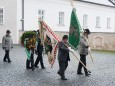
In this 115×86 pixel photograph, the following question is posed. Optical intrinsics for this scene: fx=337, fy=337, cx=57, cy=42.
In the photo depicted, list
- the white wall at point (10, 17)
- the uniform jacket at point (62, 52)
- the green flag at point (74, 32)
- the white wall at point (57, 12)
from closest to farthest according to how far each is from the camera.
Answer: the uniform jacket at point (62, 52)
the green flag at point (74, 32)
the white wall at point (10, 17)
the white wall at point (57, 12)

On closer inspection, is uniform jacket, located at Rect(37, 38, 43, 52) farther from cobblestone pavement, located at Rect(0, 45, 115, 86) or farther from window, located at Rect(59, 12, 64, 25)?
window, located at Rect(59, 12, 64, 25)

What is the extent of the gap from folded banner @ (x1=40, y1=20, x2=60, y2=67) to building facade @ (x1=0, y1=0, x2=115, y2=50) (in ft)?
48.2

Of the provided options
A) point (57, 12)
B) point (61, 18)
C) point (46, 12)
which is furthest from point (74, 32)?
point (61, 18)

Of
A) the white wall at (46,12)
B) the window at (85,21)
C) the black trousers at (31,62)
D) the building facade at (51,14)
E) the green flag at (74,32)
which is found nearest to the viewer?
the green flag at (74,32)

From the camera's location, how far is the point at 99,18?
147 feet

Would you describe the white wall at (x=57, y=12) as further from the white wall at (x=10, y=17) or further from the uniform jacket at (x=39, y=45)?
the uniform jacket at (x=39, y=45)

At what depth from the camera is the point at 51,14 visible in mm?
35062

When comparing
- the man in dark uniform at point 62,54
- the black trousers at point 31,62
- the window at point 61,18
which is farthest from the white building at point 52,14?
the man in dark uniform at point 62,54

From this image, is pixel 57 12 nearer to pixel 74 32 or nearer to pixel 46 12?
pixel 46 12

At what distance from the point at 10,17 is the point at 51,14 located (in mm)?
5461

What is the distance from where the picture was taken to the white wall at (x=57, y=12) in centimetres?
3231

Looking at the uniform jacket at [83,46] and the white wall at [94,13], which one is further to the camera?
the white wall at [94,13]

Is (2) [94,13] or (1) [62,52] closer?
(1) [62,52]

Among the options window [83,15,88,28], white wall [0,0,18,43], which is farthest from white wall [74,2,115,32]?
white wall [0,0,18,43]
